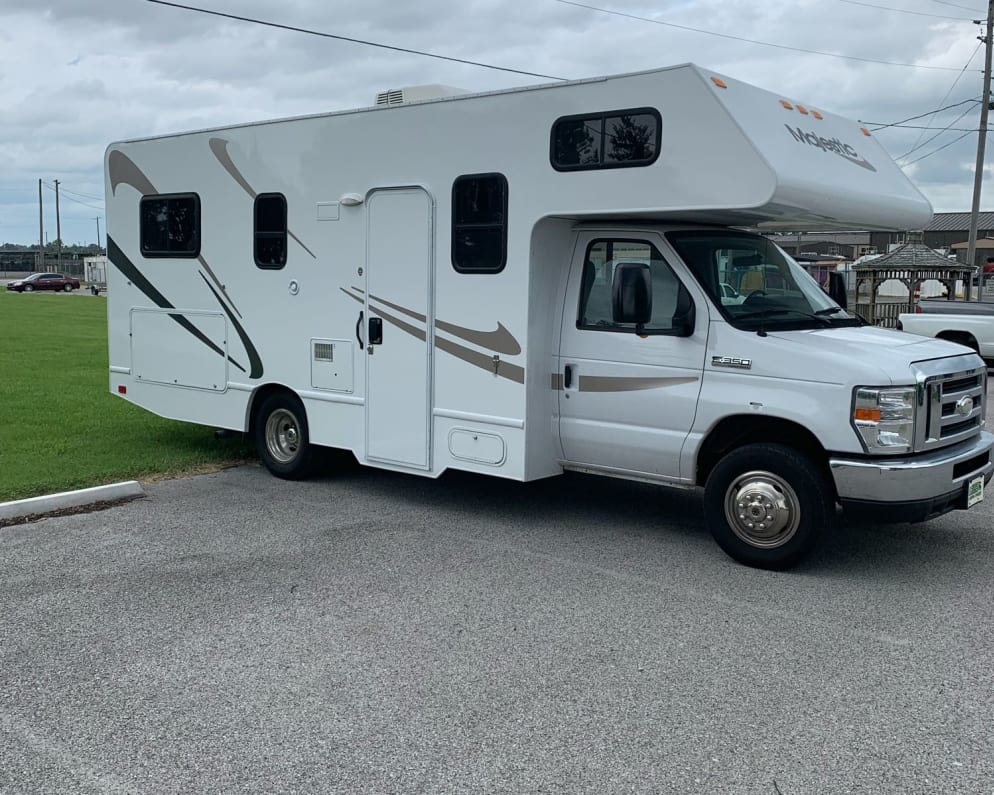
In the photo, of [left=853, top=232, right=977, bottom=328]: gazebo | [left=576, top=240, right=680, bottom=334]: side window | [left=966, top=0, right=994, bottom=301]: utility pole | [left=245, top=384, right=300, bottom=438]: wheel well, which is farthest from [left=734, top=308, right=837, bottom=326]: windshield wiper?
[left=966, top=0, right=994, bottom=301]: utility pole

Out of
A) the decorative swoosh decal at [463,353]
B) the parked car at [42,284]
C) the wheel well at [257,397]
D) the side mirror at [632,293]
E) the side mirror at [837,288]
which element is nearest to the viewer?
the side mirror at [632,293]

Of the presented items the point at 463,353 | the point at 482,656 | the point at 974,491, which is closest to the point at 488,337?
the point at 463,353

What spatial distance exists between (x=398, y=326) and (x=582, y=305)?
152 centimetres

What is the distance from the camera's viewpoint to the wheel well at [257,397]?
8.64m

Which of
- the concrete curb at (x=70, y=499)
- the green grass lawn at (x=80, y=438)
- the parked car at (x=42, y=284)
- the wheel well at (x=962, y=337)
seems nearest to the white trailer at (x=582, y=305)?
the green grass lawn at (x=80, y=438)

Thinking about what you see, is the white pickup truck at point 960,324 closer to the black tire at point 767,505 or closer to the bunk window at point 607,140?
the black tire at point 767,505

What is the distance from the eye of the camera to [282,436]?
8797 millimetres

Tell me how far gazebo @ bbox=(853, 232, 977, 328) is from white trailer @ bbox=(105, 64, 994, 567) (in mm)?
18844

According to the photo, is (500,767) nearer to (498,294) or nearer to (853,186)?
(498,294)

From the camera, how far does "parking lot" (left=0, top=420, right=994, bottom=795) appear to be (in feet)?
12.5

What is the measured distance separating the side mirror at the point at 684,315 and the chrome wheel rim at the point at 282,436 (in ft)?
12.2

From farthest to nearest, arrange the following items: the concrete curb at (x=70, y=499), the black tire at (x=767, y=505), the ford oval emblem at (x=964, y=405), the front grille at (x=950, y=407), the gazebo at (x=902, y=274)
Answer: the gazebo at (x=902, y=274) < the concrete curb at (x=70, y=499) < the ford oval emblem at (x=964, y=405) < the black tire at (x=767, y=505) < the front grille at (x=950, y=407)

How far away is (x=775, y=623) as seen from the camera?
531cm

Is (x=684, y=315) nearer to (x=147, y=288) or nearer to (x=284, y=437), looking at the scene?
(x=284, y=437)
